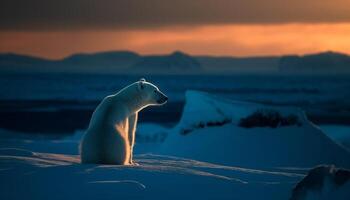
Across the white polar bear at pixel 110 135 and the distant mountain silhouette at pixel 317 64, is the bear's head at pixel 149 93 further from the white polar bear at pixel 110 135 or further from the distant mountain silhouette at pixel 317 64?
the distant mountain silhouette at pixel 317 64

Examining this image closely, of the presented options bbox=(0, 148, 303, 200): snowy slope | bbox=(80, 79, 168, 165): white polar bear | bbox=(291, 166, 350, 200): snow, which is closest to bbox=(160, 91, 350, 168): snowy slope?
bbox=(80, 79, 168, 165): white polar bear

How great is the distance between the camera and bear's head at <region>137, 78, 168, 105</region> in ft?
26.3

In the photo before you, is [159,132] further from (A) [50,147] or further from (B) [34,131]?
(A) [50,147]

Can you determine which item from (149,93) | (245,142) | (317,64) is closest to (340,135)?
(245,142)

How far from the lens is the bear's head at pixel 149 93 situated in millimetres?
8031

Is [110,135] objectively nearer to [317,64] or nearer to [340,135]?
[340,135]

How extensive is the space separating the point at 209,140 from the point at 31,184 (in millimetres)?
9880

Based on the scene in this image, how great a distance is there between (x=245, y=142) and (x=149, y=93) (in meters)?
7.05

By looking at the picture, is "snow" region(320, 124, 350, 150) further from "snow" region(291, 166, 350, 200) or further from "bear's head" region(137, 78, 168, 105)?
"snow" region(291, 166, 350, 200)

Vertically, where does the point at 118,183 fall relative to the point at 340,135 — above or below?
below

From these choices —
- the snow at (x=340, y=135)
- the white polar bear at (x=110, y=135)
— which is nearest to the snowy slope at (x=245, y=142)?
the white polar bear at (x=110, y=135)

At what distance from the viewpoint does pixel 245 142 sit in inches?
583

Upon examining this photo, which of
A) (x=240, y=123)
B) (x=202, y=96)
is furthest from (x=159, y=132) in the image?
(x=240, y=123)

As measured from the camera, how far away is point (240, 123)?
1538 cm
